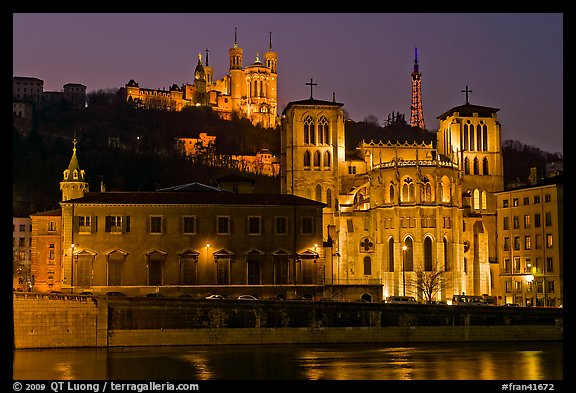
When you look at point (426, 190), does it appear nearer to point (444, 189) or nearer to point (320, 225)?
point (444, 189)

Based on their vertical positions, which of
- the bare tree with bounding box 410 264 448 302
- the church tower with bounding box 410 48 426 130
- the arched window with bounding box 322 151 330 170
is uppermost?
the church tower with bounding box 410 48 426 130

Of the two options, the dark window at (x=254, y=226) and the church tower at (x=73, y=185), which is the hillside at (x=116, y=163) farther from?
the dark window at (x=254, y=226)

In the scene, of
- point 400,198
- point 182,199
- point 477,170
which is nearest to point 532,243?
point 400,198

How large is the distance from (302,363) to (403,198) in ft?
138

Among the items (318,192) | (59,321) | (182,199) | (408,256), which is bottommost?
(59,321)

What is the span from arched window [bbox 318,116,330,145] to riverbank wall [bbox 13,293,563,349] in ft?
128

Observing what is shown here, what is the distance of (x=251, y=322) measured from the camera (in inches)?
2662

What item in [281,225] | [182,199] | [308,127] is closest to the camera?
[182,199]

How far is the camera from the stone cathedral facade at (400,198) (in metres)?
93.9

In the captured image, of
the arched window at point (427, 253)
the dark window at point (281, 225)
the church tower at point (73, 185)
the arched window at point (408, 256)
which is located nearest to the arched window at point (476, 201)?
the arched window at point (427, 253)

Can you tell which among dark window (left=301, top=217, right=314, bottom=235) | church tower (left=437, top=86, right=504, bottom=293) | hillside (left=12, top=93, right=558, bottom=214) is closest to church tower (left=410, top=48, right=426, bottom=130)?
hillside (left=12, top=93, right=558, bottom=214)

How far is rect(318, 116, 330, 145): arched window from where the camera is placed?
346 feet

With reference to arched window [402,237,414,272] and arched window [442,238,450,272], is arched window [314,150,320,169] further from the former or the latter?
arched window [442,238,450,272]
